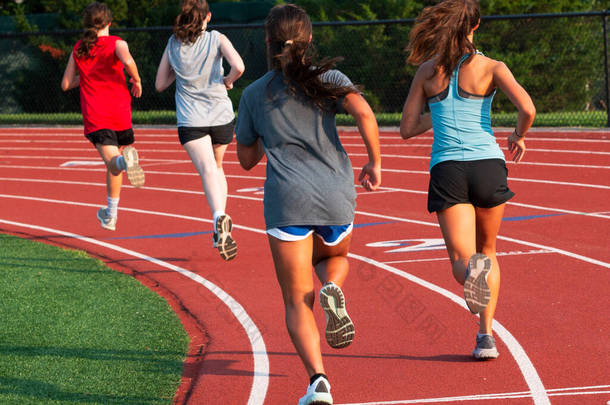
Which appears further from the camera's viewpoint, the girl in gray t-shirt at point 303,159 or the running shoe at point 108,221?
the running shoe at point 108,221

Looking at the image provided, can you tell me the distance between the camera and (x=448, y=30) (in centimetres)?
474

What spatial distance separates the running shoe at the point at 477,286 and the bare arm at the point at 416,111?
2.59ft

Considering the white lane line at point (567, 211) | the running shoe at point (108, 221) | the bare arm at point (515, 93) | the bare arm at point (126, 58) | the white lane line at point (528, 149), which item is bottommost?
the white lane line at point (528, 149)

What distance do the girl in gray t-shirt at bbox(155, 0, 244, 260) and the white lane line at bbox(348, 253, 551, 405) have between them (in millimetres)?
1838

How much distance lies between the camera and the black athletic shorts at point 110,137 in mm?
8922

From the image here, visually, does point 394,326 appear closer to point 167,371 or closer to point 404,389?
point 404,389

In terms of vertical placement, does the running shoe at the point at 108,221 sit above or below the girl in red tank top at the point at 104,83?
below

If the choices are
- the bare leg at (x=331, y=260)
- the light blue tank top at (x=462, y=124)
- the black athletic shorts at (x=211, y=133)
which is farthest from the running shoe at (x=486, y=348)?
the black athletic shorts at (x=211, y=133)

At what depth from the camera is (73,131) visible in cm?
2333

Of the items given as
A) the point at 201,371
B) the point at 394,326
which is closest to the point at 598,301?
the point at 394,326

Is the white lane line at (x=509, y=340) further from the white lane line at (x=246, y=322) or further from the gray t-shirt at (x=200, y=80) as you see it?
the gray t-shirt at (x=200, y=80)

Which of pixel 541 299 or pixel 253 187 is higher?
pixel 541 299

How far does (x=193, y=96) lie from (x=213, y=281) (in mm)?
1646

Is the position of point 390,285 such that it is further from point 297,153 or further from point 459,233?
point 297,153
